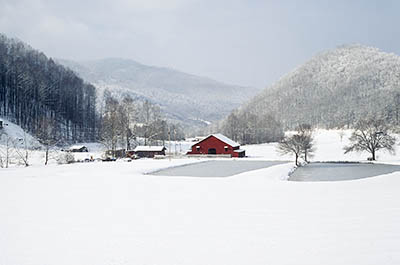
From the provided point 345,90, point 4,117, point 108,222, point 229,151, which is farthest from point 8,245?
point 345,90

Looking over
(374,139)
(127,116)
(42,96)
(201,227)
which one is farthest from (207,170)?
(42,96)

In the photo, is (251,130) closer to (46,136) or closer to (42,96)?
(42,96)

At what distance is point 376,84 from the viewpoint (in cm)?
17238

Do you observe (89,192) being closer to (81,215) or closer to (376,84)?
(81,215)

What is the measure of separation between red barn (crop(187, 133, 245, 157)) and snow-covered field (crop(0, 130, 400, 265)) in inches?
1692

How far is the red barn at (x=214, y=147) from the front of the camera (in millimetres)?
61844

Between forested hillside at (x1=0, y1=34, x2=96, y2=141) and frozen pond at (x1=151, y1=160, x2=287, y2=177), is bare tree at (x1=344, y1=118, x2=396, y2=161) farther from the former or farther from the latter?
forested hillside at (x1=0, y1=34, x2=96, y2=141)

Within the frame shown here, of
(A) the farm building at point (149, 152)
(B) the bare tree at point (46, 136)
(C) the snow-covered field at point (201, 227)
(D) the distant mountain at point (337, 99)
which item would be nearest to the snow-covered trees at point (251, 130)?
(D) the distant mountain at point (337, 99)

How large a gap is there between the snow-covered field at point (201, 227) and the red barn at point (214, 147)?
141 feet

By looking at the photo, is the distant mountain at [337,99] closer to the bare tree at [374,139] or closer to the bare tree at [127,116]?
the bare tree at [127,116]

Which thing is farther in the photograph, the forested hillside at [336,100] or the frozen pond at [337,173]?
the forested hillside at [336,100]

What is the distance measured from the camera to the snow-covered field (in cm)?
820

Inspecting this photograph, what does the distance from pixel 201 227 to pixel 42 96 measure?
83227 millimetres

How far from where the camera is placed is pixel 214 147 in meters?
62.6
